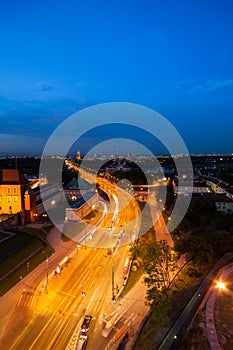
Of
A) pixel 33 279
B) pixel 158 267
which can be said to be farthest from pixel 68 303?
pixel 158 267

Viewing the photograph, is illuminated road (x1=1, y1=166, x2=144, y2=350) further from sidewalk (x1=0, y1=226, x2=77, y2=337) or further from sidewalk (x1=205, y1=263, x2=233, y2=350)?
sidewalk (x1=205, y1=263, x2=233, y2=350)

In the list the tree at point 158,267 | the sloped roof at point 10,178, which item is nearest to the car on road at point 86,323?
the tree at point 158,267

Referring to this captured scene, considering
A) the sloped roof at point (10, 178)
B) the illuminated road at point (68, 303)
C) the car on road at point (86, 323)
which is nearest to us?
the illuminated road at point (68, 303)

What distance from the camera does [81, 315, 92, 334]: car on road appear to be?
1315cm

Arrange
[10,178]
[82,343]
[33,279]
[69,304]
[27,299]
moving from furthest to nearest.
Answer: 1. [10,178]
2. [33,279]
3. [27,299]
4. [69,304]
5. [82,343]

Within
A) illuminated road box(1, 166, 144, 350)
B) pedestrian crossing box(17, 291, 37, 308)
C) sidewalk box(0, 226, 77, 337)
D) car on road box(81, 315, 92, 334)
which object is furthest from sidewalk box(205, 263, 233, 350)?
sidewalk box(0, 226, 77, 337)

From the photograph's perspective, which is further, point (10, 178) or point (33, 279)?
point (10, 178)

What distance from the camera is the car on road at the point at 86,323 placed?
13145mm

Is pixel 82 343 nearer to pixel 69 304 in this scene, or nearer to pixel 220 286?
pixel 69 304

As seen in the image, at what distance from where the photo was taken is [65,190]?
40.7 m

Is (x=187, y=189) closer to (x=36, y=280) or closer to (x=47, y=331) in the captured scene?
(x=36, y=280)

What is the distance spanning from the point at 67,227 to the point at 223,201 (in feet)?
65.9

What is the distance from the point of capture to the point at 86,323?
1355 cm

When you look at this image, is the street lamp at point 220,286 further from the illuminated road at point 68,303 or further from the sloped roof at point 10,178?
the sloped roof at point 10,178
